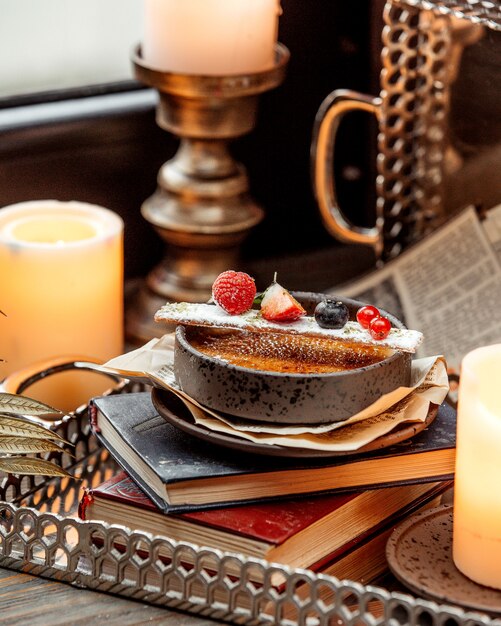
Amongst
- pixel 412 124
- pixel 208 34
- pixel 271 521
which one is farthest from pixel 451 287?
pixel 271 521

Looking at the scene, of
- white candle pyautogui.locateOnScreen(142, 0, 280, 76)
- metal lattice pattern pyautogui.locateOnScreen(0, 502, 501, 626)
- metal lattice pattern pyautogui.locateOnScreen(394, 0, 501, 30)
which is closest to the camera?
metal lattice pattern pyautogui.locateOnScreen(0, 502, 501, 626)

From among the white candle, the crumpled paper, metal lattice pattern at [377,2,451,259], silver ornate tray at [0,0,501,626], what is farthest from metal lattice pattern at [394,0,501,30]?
silver ornate tray at [0,0,501,626]

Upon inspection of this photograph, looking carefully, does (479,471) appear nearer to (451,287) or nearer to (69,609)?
(69,609)

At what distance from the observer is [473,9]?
33.5 inches

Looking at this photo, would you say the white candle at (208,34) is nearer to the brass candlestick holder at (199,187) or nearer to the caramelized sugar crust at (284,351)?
the brass candlestick holder at (199,187)

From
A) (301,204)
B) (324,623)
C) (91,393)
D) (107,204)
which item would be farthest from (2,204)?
(324,623)

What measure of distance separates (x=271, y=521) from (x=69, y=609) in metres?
0.12

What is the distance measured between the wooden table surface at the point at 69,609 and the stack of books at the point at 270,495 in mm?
43

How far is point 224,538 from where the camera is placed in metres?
0.62

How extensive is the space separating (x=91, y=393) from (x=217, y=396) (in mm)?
300

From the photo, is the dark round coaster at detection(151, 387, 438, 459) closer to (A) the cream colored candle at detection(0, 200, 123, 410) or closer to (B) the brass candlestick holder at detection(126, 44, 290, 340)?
(A) the cream colored candle at detection(0, 200, 123, 410)

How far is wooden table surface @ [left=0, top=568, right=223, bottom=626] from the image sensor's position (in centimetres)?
62

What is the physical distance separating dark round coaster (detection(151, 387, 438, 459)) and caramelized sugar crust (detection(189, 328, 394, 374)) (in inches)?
1.5

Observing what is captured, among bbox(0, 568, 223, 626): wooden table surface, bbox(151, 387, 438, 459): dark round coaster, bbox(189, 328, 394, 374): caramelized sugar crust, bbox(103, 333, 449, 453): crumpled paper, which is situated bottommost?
bbox(0, 568, 223, 626): wooden table surface
